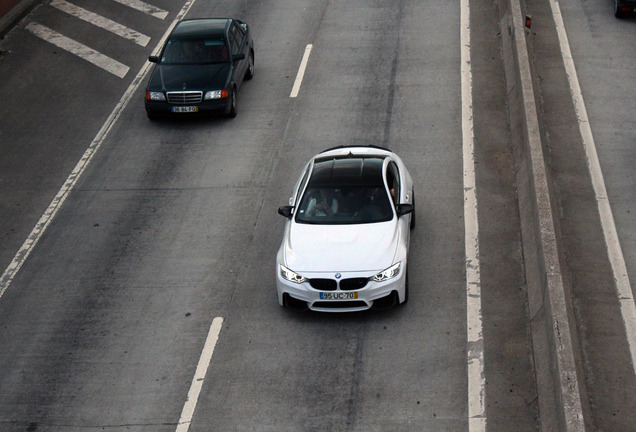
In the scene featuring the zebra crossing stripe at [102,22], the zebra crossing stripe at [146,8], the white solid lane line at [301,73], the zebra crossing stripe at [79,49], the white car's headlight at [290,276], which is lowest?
the zebra crossing stripe at [146,8]

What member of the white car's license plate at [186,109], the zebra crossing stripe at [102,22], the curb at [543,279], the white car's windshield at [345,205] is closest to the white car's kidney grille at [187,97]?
the white car's license plate at [186,109]

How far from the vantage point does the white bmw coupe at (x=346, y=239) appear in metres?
12.7

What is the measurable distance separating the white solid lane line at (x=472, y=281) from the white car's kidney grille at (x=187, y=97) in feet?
17.9

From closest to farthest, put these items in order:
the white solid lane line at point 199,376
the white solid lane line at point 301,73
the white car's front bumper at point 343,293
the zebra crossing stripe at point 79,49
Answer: the white solid lane line at point 199,376 → the white car's front bumper at point 343,293 → the white solid lane line at point 301,73 → the zebra crossing stripe at point 79,49

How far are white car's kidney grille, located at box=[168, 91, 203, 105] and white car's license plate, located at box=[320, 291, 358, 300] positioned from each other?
26.3ft

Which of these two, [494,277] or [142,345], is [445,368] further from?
[142,345]

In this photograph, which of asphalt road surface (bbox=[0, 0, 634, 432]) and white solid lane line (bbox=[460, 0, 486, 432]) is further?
asphalt road surface (bbox=[0, 0, 634, 432])

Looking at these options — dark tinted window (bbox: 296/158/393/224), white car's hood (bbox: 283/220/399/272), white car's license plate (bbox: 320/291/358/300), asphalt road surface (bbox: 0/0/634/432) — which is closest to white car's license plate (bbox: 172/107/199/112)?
asphalt road surface (bbox: 0/0/634/432)

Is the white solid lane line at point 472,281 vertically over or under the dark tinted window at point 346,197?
under

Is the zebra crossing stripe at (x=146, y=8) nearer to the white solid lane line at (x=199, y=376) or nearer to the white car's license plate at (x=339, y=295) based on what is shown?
the white solid lane line at (x=199, y=376)

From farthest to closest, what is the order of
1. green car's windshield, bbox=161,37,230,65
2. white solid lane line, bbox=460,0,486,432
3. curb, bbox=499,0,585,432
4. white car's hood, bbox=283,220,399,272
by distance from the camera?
green car's windshield, bbox=161,37,230,65, white car's hood, bbox=283,220,399,272, white solid lane line, bbox=460,0,486,432, curb, bbox=499,0,585,432

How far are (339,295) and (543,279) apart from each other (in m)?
2.71

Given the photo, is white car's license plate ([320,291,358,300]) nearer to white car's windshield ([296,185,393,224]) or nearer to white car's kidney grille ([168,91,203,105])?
white car's windshield ([296,185,393,224])

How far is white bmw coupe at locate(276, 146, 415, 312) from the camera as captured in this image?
12.7m
